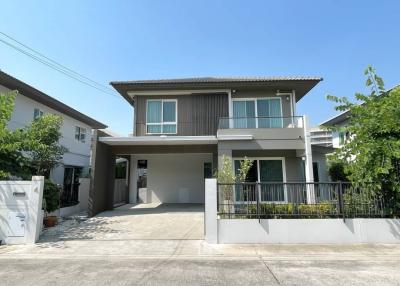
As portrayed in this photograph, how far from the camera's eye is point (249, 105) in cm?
1451

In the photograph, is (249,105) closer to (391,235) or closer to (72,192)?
(391,235)

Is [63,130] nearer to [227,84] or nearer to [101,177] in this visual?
[101,177]

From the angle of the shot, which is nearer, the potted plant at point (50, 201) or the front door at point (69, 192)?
the potted plant at point (50, 201)

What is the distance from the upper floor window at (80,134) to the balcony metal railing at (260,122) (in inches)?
493

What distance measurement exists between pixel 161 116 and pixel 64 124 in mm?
8001

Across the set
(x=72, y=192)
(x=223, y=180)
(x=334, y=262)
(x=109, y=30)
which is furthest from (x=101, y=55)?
(x=334, y=262)

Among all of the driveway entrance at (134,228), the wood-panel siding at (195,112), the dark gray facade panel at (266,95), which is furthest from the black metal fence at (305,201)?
Result: the dark gray facade panel at (266,95)

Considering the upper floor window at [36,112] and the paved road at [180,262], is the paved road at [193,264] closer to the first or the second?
the paved road at [180,262]

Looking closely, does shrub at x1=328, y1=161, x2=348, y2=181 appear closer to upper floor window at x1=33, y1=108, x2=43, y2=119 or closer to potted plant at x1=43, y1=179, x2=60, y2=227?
potted plant at x1=43, y1=179, x2=60, y2=227

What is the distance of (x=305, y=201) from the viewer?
8.09 meters

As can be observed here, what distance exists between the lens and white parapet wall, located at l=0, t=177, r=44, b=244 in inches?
310

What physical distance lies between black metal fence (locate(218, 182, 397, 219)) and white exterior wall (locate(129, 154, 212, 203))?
9.57m

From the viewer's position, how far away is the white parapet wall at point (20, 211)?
310 inches

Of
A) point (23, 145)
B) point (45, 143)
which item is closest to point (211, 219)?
point (23, 145)
